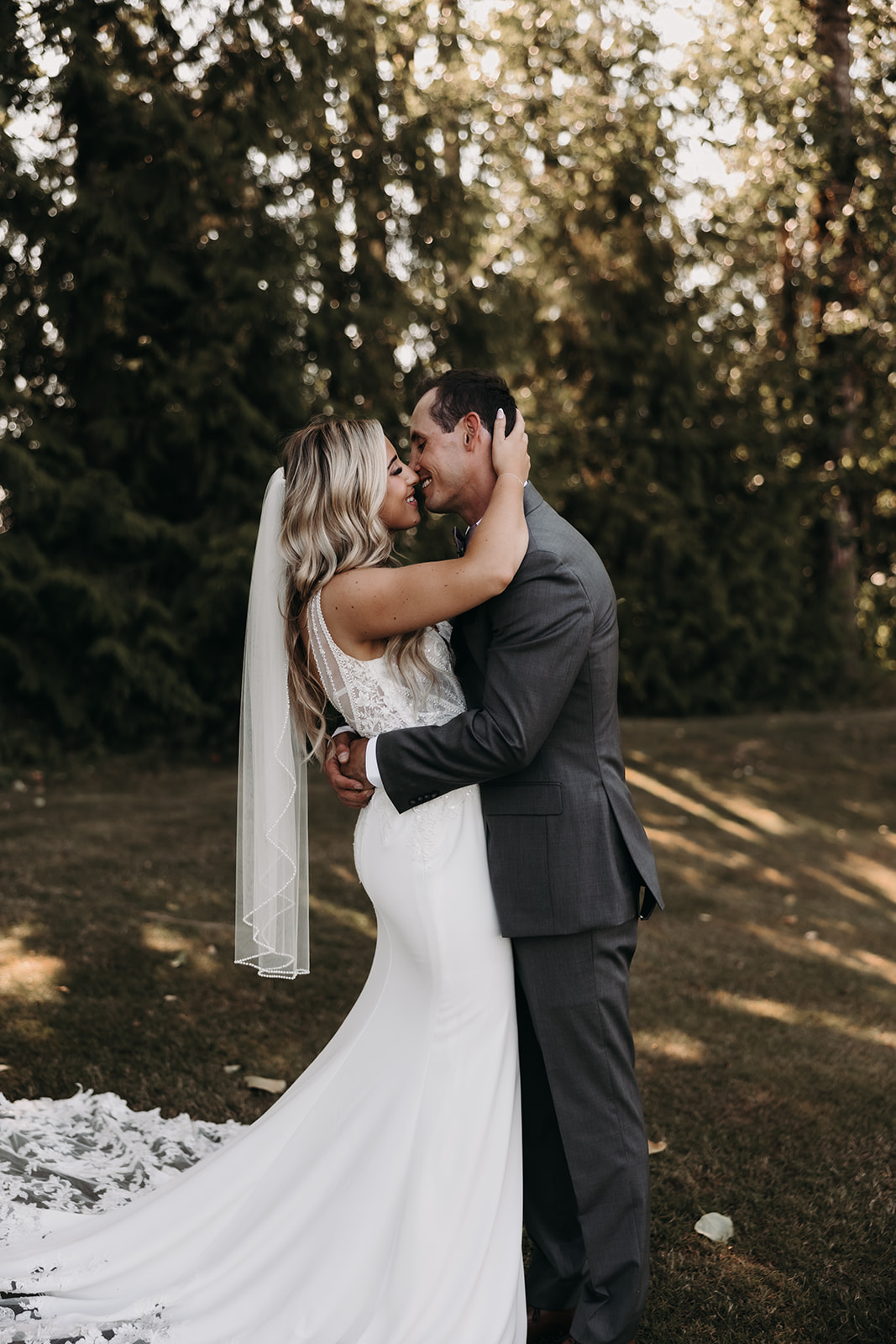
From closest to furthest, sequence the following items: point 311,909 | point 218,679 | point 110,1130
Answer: point 110,1130, point 311,909, point 218,679

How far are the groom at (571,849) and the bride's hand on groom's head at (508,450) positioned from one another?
3.8 inches

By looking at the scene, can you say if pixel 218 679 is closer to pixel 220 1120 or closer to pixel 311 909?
pixel 311 909

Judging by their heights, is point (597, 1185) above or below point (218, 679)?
below

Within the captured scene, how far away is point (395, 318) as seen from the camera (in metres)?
9.57

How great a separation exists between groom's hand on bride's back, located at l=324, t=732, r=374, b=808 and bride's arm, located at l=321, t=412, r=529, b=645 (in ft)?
0.83

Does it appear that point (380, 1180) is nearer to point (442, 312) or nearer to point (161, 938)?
point (161, 938)

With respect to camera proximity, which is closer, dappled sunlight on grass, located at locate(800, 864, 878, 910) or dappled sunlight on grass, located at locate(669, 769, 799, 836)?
dappled sunlight on grass, located at locate(800, 864, 878, 910)

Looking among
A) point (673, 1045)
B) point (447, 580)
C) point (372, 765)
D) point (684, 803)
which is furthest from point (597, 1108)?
point (684, 803)

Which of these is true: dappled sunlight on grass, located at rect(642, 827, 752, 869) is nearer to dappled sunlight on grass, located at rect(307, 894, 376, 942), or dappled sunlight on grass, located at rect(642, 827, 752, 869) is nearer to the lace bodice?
dappled sunlight on grass, located at rect(307, 894, 376, 942)

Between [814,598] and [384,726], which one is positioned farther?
[814,598]

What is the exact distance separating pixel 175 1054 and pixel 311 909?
1887 millimetres

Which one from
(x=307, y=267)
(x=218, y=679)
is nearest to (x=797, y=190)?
(x=307, y=267)

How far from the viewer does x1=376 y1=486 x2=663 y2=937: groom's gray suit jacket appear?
2500 millimetres

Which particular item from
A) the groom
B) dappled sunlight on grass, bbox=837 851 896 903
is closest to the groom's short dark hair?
the groom
